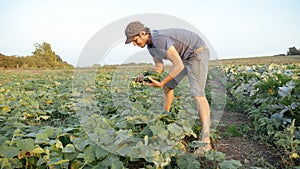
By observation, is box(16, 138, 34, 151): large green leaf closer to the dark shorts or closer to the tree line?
the dark shorts

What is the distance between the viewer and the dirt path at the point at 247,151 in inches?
103

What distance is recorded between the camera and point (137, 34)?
2.74m

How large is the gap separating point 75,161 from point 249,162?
1691 mm

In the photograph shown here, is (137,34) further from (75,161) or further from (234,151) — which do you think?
(234,151)

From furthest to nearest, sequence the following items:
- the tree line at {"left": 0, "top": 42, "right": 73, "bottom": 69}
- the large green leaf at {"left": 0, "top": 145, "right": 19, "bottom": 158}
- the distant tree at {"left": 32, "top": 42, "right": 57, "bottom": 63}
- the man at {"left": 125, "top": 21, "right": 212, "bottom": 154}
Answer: the distant tree at {"left": 32, "top": 42, "right": 57, "bottom": 63} < the tree line at {"left": 0, "top": 42, "right": 73, "bottom": 69} < the man at {"left": 125, "top": 21, "right": 212, "bottom": 154} < the large green leaf at {"left": 0, "top": 145, "right": 19, "bottom": 158}

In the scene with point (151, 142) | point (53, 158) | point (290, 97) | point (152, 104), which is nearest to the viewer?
point (53, 158)

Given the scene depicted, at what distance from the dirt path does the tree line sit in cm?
3392

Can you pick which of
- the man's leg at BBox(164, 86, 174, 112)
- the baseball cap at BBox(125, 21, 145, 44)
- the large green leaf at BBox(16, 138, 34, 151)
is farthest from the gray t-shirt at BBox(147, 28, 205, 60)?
the large green leaf at BBox(16, 138, 34, 151)

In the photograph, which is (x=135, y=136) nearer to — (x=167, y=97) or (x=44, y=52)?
(x=167, y=97)

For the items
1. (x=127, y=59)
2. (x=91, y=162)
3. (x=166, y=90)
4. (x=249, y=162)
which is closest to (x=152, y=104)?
(x=166, y=90)

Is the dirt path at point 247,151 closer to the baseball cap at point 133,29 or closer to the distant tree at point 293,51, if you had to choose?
the baseball cap at point 133,29

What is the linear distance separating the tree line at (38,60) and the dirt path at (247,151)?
33.9 m

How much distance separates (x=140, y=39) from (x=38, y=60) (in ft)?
156

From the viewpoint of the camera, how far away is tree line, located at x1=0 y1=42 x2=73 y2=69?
39.6 m
